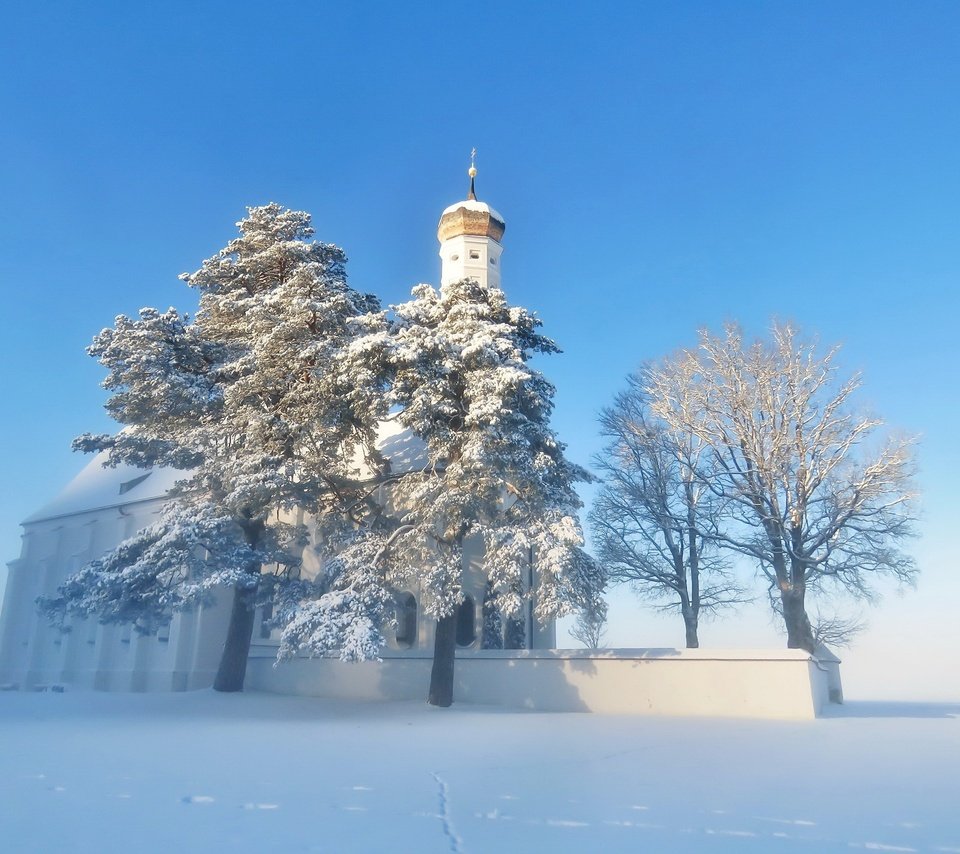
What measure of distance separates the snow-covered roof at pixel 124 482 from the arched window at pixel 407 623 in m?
4.47

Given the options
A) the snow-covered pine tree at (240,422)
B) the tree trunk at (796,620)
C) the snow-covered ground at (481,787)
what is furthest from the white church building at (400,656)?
the snow-covered ground at (481,787)

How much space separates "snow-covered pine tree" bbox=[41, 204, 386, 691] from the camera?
19.4 meters

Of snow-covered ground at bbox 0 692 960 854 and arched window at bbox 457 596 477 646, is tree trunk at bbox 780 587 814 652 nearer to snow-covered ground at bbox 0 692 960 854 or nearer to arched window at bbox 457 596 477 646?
snow-covered ground at bbox 0 692 960 854

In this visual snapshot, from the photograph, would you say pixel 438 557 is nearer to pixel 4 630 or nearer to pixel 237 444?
pixel 237 444

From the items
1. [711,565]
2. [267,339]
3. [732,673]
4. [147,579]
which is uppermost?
[267,339]

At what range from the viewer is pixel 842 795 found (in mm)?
8273

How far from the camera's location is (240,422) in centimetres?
2114

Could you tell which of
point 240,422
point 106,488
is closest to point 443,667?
point 240,422

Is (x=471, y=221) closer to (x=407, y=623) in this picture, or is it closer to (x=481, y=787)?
(x=407, y=623)

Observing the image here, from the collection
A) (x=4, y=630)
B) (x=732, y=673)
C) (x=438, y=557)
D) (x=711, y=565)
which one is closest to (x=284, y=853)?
(x=438, y=557)

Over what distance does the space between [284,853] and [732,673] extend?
47.0ft

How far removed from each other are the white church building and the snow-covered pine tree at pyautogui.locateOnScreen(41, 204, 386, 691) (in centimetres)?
177

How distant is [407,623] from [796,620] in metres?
12.1

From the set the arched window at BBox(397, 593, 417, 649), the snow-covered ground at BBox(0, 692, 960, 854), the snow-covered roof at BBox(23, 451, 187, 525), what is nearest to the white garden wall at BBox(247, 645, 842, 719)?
the snow-covered ground at BBox(0, 692, 960, 854)
